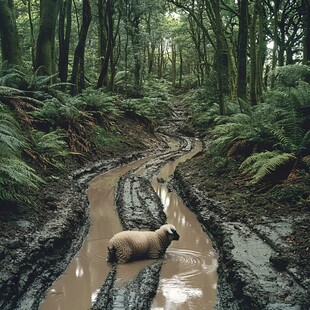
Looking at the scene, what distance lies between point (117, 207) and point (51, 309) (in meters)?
4.59

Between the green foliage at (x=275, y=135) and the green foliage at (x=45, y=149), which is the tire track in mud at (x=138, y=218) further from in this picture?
the green foliage at (x=275, y=135)

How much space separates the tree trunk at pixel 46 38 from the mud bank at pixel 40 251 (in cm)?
753

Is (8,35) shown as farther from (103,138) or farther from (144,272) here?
(144,272)

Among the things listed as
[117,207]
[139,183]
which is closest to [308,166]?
[117,207]

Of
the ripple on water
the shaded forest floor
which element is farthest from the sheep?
the shaded forest floor

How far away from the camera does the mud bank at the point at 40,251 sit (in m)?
5.18

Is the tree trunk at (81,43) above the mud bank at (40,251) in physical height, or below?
above

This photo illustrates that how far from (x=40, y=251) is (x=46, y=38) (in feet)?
35.0

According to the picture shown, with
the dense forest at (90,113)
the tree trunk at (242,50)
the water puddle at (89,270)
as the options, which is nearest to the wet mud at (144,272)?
the water puddle at (89,270)

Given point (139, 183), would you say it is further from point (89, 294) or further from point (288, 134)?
point (89, 294)

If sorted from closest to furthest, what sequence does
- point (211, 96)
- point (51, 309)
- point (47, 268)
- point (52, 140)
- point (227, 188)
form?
1. point (51, 309)
2. point (47, 268)
3. point (227, 188)
4. point (52, 140)
5. point (211, 96)

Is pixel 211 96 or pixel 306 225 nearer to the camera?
pixel 306 225

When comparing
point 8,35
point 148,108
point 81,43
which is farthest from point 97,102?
point 148,108

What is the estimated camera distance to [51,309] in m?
5.12
